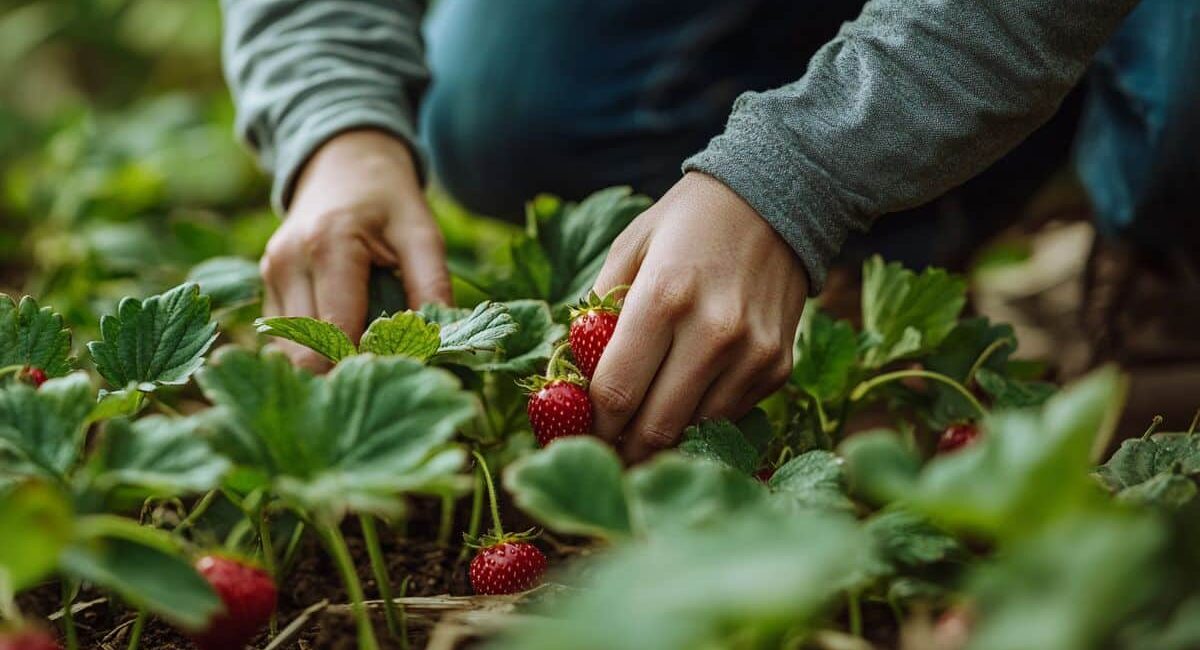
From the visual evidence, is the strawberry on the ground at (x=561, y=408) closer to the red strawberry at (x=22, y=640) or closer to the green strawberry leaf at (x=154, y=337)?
the green strawberry leaf at (x=154, y=337)

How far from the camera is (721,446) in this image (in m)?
0.75

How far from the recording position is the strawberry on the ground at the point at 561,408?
2.52ft

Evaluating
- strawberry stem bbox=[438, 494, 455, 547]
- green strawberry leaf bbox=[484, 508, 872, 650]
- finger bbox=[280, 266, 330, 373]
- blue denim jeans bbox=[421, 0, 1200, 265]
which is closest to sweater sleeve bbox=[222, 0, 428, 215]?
finger bbox=[280, 266, 330, 373]

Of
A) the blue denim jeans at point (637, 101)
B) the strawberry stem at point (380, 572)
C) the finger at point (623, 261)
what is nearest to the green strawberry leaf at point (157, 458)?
Result: the strawberry stem at point (380, 572)

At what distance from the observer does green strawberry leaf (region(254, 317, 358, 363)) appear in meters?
0.75

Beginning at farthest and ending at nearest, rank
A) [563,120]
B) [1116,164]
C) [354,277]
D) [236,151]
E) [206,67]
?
[206,67], [236,151], [563,120], [1116,164], [354,277]

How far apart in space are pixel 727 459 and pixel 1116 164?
0.91m

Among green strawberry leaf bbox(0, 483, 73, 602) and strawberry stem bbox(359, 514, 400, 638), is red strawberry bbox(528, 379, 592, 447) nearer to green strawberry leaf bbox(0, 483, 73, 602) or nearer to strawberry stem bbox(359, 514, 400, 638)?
strawberry stem bbox(359, 514, 400, 638)

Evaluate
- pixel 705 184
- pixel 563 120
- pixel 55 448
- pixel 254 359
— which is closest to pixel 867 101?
pixel 705 184

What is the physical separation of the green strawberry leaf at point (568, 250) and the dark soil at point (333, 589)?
0.21m

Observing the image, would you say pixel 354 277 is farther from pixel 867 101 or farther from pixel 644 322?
pixel 867 101

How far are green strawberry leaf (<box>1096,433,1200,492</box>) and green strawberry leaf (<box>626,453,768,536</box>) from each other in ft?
1.04

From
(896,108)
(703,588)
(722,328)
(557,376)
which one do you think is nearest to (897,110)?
(896,108)

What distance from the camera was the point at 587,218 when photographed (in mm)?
1027
